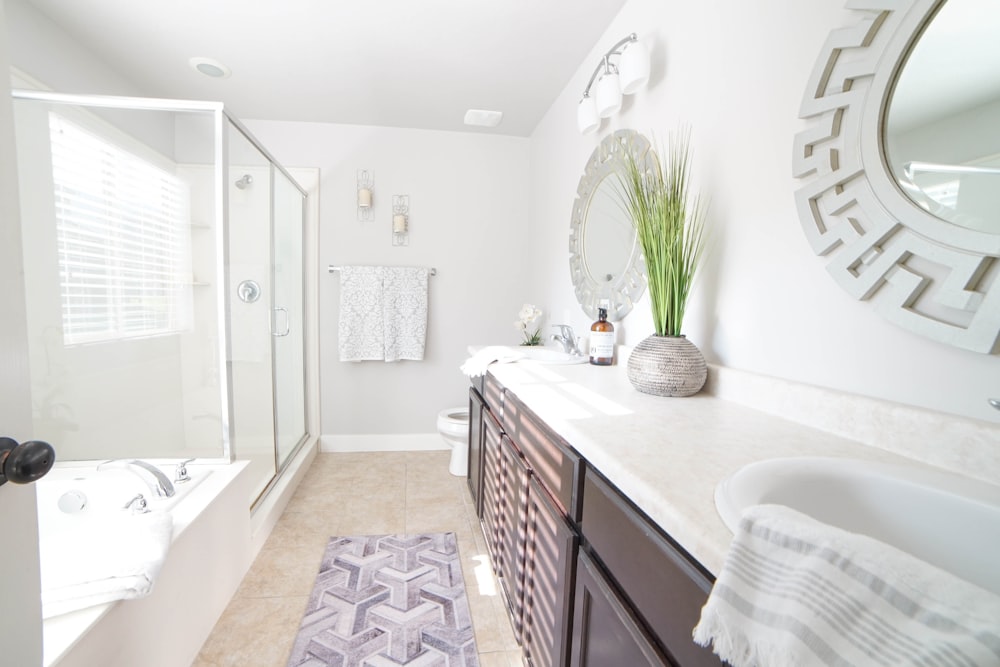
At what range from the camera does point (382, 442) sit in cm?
304

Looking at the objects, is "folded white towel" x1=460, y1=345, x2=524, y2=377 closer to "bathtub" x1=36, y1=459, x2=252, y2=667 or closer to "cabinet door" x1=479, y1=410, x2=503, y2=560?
"cabinet door" x1=479, y1=410, x2=503, y2=560

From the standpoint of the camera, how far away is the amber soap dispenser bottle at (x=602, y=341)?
1553 mm

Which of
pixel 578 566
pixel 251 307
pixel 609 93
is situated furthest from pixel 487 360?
pixel 251 307

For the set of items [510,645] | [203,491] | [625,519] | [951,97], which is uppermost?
[951,97]

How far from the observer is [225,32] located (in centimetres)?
188

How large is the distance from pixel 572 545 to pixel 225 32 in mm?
2478

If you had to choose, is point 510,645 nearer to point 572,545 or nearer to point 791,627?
point 572,545

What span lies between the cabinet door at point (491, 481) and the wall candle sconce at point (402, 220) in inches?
63.8

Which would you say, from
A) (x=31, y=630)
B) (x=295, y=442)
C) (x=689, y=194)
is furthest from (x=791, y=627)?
(x=295, y=442)

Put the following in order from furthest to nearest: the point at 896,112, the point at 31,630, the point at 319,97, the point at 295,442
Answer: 1. the point at 295,442
2. the point at 319,97
3. the point at 896,112
4. the point at 31,630

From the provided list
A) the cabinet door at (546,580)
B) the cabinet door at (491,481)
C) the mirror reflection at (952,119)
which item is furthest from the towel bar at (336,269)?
the mirror reflection at (952,119)

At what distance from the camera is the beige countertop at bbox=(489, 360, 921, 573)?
1.69ft

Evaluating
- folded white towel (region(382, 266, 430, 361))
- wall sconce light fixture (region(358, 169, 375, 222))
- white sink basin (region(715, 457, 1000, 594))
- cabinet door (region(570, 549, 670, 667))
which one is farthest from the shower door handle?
white sink basin (region(715, 457, 1000, 594))

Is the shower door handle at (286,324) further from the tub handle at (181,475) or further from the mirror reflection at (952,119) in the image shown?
the mirror reflection at (952,119)
